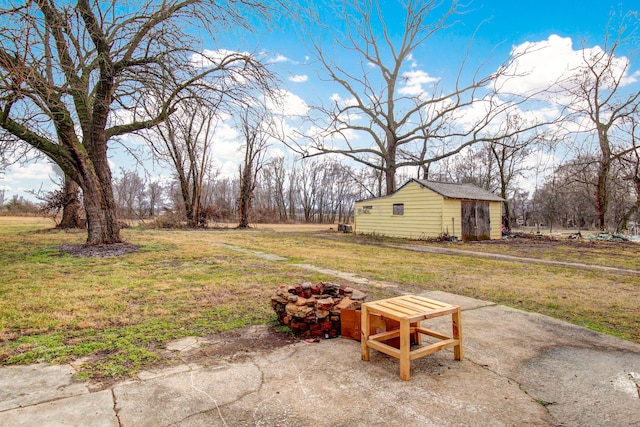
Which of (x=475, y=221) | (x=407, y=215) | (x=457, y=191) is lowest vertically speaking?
(x=475, y=221)

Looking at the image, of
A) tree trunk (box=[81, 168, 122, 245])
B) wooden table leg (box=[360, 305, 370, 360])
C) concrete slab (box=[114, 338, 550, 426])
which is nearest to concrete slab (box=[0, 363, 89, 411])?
concrete slab (box=[114, 338, 550, 426])

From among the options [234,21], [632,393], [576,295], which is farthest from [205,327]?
[234,21]

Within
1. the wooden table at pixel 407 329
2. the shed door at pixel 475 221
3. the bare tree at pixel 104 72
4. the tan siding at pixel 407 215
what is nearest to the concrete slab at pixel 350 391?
the wooden table at pixel 407 329

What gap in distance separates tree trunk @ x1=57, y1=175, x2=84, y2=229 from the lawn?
7684 mm

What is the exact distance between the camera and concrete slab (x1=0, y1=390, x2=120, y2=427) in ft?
5.67

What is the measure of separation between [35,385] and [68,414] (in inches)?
21.3

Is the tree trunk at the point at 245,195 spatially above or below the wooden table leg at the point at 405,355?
above

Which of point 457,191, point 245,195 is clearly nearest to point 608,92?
point 457,191

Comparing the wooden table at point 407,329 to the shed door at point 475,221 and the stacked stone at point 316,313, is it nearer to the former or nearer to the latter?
the stacked stone at point 316,313

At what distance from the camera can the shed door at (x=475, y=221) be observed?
597 inches

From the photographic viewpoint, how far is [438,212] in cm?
1465

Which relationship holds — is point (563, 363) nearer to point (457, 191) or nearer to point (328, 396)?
point (328, 396)

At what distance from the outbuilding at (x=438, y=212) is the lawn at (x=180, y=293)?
6291 mm

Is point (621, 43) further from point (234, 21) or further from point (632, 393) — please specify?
point (632, 393)
